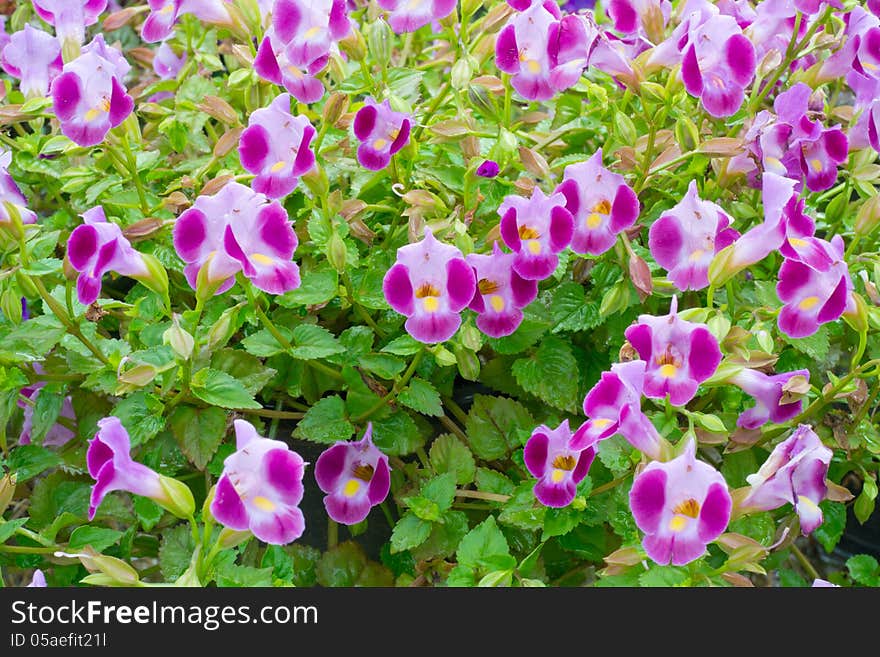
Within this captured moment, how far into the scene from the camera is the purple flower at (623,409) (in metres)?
0.80

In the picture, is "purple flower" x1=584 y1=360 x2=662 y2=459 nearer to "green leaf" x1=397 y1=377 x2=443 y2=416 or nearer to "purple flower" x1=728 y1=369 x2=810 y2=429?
"purple flower" x1=728 y1=369 x2=810 y2=429

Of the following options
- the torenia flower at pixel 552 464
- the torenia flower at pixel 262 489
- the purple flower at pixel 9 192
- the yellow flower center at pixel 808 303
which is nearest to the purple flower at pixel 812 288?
the yellow flower center at pixel 808 303

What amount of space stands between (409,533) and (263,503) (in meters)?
0.25

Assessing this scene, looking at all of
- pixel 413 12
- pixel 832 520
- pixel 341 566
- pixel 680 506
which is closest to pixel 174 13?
pixel 413 12

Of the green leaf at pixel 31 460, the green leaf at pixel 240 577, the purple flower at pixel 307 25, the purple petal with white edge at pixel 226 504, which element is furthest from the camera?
the green leaf at pixel 31 460

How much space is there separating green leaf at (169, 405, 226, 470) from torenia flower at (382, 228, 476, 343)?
21 cm

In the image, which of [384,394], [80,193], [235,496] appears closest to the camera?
[235,496]

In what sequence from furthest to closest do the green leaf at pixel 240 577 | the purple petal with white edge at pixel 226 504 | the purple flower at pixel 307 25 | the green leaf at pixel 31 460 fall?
the green leaf at pixel 31 460 → the purple flower at pixel 307 25 → the green leaf at pixel 240 577 → the purple petal with white edge at pixel 226 504

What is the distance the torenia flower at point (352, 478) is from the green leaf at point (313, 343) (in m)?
0.08

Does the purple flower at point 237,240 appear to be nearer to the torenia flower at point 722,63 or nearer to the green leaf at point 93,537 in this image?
the green leaf at point 93,537

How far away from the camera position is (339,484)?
40.6 inches

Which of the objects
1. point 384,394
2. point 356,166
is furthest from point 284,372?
point 356,166

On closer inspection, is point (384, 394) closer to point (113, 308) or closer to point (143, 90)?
point (113, 308)
